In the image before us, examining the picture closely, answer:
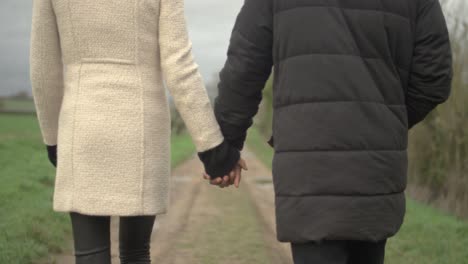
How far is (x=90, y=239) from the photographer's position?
104 inches

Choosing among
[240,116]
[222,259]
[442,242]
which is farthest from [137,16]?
[442,242]

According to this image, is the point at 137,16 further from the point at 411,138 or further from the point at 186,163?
the point at 186,163

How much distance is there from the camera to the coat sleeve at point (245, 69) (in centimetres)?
259

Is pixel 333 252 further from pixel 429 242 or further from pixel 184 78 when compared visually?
pixel 429 242

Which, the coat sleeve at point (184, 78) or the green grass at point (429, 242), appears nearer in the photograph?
the coat sleeve at point (184, 78)

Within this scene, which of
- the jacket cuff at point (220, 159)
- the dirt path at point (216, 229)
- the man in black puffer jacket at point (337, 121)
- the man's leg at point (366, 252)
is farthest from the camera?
the dirt path at point (216, 229)

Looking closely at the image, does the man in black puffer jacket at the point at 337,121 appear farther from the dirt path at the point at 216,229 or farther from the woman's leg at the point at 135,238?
the dirt path at the point at 216,229

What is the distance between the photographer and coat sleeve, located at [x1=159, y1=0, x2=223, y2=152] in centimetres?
274

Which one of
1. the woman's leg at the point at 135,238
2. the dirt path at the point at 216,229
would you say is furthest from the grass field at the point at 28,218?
the woman's leg at the point at 135,238

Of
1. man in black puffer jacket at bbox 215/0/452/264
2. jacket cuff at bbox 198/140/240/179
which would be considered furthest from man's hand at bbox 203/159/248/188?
man in black puffer jacket at bbox 215/0/452/264

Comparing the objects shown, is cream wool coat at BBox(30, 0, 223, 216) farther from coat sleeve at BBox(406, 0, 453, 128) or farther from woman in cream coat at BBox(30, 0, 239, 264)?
coat sleeve at BBox(406, 0, 453, 128)

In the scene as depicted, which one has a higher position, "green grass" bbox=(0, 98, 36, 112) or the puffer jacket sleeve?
the puffer jacket sleeve

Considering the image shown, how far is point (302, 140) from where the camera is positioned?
2418 mm

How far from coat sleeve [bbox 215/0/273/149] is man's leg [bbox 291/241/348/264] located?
0.65 metres
